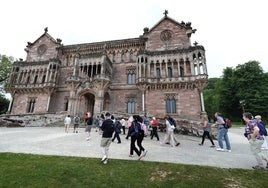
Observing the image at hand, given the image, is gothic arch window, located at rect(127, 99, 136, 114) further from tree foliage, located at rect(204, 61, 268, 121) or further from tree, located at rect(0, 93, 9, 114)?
tree, located at rect(0, 93, 9, 114)

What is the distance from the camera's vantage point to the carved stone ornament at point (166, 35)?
30.6 m

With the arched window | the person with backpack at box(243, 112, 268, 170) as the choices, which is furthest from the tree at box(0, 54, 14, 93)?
the person with backpack at box(243, 112, 268, 170)

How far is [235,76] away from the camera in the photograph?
137 ft

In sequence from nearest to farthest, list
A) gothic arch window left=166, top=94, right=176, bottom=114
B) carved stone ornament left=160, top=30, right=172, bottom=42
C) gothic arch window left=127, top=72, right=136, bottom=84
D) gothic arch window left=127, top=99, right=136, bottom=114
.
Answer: gothic arch window left=166, top=94, right=176, bottom=114 < gothic arch window left=127, top=99, right=136, bottom=114 < gothic arch window left=127, top=72, right=136, bottom=84 < carved stone ornament left=160, top=30, right=172, bottom=42

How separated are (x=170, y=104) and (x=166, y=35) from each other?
14.2 metres

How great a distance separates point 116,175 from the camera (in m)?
5.29

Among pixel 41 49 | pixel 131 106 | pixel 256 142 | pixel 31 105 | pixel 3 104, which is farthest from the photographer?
pixel 3 104

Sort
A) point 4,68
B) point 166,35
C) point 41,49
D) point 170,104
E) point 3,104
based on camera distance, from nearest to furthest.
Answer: point 170,104, point 166,35, point 41,49, point 4,68, point 3,104

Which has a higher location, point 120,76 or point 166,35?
point 166,35

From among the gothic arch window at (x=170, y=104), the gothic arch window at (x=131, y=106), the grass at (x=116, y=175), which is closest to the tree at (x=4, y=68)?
the gothic arch window at (x=131, y=106)

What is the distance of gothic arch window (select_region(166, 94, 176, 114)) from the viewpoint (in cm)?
2640

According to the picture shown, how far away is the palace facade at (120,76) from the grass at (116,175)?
1870 centimetres

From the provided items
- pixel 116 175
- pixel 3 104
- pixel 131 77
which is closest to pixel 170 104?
pixel 131 77

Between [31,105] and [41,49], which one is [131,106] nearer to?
[31,105]
